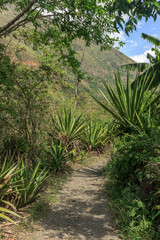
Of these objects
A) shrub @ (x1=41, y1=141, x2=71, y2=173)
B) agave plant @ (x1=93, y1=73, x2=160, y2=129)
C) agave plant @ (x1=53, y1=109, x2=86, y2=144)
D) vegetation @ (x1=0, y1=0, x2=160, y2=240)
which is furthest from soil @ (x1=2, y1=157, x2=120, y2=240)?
agave plant @ (x1=53, y1=109, x2=86, y2=144)

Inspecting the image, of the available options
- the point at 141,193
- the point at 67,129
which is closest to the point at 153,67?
the point at 67,129

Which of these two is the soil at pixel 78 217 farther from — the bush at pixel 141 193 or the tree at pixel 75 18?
the tree at pixel 75 18

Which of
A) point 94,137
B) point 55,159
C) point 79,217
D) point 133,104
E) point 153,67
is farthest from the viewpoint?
point 94,137

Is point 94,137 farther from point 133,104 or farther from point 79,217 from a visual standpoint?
point 79,217

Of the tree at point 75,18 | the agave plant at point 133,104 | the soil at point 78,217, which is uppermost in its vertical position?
the tree at point 75,18

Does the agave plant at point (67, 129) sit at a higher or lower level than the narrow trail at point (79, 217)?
higher

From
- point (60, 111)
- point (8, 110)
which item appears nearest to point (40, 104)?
point (8, 110)

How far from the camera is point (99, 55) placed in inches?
5763

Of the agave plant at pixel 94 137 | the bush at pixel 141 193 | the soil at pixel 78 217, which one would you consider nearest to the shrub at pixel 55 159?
the soil at pixel 78 217

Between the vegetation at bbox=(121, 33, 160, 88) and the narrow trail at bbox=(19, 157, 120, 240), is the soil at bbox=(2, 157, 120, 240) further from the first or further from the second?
the vegetation at bbox=(121, 33, 160, 88)

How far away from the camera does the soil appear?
10.6ft

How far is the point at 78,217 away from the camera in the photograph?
150 inches

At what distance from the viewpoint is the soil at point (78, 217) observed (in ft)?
10.6

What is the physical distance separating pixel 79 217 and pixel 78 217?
2 cm
